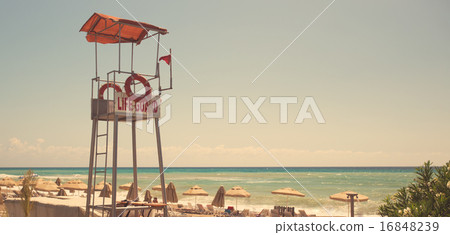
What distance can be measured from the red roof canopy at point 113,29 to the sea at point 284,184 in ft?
119

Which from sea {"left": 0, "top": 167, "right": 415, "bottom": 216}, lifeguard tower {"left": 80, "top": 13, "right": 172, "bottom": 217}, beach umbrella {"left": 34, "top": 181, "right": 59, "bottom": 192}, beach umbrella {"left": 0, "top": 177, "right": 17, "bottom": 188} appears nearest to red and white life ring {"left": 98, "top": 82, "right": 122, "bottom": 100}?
lifeguard tower {"left": 80, "top": 13, "right": 172, "bottom": 217}

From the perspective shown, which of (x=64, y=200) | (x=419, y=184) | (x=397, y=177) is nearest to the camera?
(x=419, y=184)

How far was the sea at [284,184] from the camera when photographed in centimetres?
5348

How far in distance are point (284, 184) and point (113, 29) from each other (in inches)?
2607

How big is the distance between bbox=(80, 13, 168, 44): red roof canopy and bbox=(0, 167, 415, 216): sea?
3614 centimetres

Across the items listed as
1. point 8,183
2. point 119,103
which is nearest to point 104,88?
point 119,103

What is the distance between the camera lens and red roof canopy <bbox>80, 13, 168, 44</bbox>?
12734 millimetres

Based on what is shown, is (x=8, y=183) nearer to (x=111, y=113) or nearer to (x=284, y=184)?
(x=111, y=113)

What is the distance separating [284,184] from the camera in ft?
253

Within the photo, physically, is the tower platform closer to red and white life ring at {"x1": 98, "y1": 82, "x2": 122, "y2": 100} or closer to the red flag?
red and white life ring at {"x1": 98, "y1": 82, "x2": 122, "y2": 100}

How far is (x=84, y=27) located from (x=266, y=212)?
1552 centimetres
